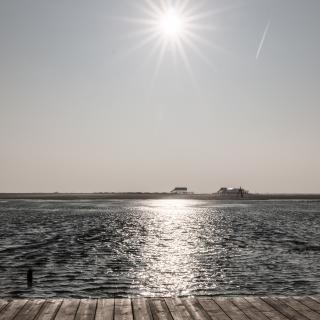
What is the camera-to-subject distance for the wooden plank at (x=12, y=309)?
1143cm

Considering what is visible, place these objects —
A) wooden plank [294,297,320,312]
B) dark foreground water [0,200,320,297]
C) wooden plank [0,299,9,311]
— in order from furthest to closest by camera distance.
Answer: dark foreground water [0,200,320,297] → wooden plank [0,299,9,311] → wooden plank [294,297,320,312]

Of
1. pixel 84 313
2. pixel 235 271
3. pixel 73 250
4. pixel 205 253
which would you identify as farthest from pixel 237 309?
pixel 73 250

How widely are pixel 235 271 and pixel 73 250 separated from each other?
15.8m

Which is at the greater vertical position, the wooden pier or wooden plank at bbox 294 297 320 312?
wooden plank at bbox 294 297 320 312

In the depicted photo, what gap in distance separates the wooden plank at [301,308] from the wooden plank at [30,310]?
688cm

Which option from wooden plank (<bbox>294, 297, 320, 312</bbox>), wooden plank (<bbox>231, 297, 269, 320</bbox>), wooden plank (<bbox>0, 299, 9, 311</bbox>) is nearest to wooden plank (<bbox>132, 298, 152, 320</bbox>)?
wooden plank (<bbox>231, 297, 269, 320</bbox>)

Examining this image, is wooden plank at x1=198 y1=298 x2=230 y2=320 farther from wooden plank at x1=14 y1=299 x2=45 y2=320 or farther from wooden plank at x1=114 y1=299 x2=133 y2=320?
wooden plank at x1=14 y1=299 x2=45 y2=320

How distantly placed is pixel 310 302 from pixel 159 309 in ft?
14.2

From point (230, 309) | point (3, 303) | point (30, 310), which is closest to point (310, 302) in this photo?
point (230, 309)

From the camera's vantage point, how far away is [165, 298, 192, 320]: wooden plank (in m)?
11.5

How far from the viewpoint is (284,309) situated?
12.1 meters

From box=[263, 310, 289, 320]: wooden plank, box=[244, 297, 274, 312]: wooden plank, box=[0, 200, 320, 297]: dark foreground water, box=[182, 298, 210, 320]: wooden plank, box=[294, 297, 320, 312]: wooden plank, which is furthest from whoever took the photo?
box=[0, 200, 320, 297]: dark foreground water

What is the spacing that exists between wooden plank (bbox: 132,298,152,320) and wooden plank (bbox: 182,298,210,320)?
1111 millimetres

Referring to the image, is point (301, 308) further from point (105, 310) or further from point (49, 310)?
point (49, 310)
